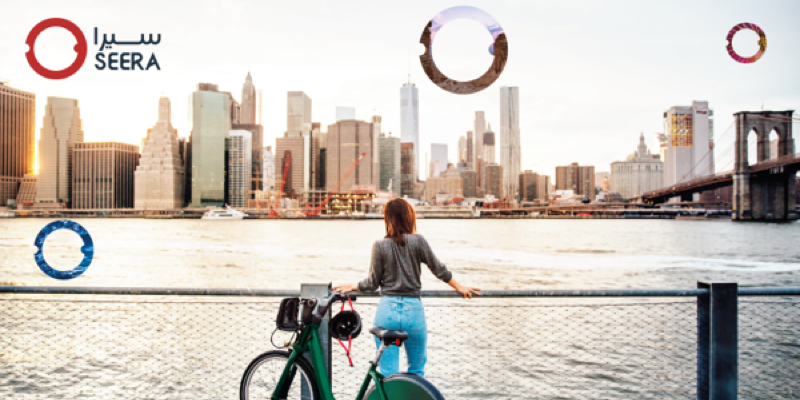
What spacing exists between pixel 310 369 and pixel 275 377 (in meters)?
0.39

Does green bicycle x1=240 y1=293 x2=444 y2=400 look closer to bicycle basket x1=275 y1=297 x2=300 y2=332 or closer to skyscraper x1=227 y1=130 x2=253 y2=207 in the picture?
bicycle basket x1=275 y1=297 x2=300 y2=332

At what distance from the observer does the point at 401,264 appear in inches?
135

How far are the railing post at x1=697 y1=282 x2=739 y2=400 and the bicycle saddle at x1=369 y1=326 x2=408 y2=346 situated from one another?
2.26m

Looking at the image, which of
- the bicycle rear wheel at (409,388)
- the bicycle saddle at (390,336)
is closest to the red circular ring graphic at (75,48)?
the bicycle saddle at (390,336)

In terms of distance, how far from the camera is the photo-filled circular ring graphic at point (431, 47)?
14.8 ft

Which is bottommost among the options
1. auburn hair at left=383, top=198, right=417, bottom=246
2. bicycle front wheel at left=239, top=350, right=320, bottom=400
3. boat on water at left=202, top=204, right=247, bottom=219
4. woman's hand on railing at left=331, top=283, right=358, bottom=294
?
boat on water at left=202, top=204, right=247, bottom=219

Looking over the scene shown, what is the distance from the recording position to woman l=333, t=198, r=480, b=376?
3.42 m

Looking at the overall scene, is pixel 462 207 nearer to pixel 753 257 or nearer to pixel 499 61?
pixel 753 257

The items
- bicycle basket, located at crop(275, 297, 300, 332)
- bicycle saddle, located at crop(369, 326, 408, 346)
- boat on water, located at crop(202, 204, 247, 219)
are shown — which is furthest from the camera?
boat on water, located at crop(202, 204, 247, 219)

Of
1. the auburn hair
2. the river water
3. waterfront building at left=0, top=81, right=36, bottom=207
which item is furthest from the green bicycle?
waterfront building at left=0, top=81, right=36, bottom=207

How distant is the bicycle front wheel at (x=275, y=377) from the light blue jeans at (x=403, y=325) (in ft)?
1.63

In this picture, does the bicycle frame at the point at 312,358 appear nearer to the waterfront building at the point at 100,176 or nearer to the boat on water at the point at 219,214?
the waterfront building at the point at 100,176

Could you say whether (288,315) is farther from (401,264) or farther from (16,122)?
(16,122)

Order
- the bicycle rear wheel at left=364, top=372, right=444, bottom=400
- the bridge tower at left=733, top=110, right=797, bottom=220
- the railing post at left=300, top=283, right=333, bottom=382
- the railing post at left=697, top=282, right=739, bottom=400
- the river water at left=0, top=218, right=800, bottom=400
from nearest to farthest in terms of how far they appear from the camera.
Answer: the bicycle rear wheel at left=364, top=372, right=444, bottom=400
the railing post at left=300, top=283, right=333, bottom=382
the railing post at left=697, top=282, right=739, bottom=400
the river water at left=0, top=218, right=800, bottom=400
the bridge tower at left=733, top=110, right=797, bottom=220
